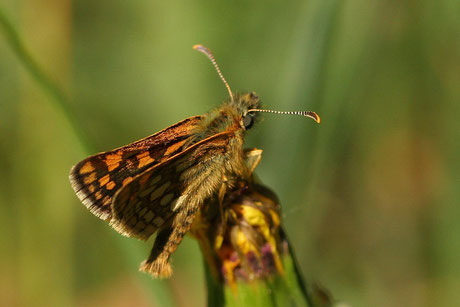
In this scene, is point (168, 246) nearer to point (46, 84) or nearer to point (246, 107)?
point (246, 107)

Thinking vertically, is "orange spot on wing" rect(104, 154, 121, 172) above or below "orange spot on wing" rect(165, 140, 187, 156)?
above

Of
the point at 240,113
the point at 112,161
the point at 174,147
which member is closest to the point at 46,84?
the point at 112,161

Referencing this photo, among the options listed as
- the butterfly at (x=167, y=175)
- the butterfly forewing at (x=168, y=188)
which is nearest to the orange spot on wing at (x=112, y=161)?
the butterfly at (x=167, y=175)

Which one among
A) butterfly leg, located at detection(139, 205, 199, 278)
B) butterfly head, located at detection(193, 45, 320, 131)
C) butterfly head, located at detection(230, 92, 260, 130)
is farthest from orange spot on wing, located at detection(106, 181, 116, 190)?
butterfly head, located at detection(230, 92, 260, 130)

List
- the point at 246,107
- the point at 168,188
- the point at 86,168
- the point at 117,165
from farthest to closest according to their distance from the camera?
the point at 246,107
the point at 168,188
the point at 117,165
the point at 86,168

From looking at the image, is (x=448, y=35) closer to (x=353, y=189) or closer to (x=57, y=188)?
(x=353, y=189)

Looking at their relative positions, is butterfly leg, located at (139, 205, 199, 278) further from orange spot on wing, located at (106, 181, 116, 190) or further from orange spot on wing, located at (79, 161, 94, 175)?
orange spot on wing, located at (79, 161, 94, 175)
